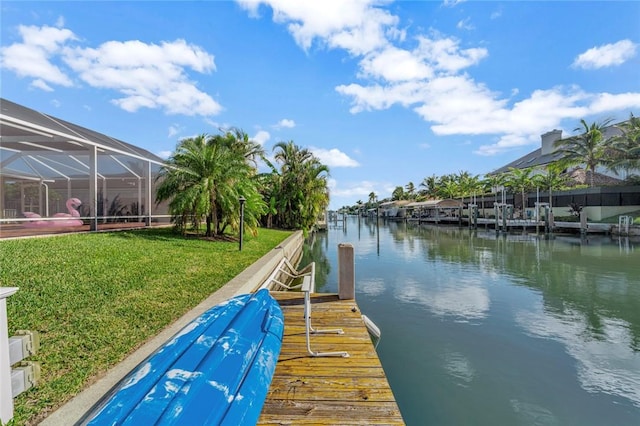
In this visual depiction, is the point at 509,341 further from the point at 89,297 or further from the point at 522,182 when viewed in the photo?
the point at 522,182

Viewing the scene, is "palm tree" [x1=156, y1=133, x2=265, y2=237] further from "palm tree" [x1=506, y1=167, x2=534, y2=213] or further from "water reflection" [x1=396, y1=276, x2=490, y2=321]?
"palm tree" [x1=506, y1=167, x2=534, y2=213]

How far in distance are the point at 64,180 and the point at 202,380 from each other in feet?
50.8

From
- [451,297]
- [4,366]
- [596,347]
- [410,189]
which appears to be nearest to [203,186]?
[451,297]

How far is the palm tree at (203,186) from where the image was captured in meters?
12.7

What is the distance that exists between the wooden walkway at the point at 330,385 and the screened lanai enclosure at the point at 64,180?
9747mm

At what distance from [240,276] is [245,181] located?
8.39 meters

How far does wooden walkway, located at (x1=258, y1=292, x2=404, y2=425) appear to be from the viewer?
9.42ft

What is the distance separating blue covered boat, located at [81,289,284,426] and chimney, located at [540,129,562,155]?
67271 millimetres

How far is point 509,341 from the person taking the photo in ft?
21.8

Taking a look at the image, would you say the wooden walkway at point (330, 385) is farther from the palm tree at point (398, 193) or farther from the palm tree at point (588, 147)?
the palm tree at point (398, 193)

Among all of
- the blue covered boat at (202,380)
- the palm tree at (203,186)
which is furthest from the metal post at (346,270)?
the palm tree at (203,186)

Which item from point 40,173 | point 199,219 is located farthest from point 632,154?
point 40,173

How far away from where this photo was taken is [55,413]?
2.58m

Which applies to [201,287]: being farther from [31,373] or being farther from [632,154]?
[632,154]
